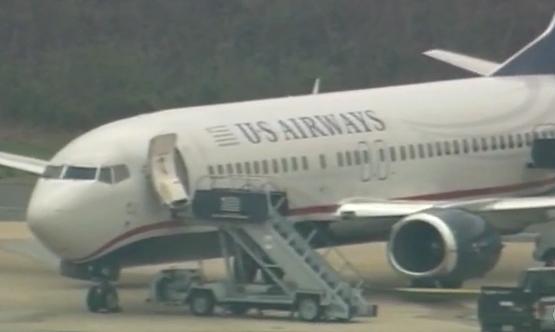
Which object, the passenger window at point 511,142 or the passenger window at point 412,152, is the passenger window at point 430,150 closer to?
the passenger window at point 412,152

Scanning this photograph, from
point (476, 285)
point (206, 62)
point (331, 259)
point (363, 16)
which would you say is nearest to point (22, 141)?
point (206, 62)

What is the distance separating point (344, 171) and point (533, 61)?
7.35 meters

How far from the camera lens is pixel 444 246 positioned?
1355 inches

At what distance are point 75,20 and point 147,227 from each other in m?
49.7

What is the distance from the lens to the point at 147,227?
33.3 m

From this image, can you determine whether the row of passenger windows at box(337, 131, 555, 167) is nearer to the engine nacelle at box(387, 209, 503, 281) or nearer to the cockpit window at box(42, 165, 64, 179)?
the engine nacelle at box(387, 209, 503, 281)

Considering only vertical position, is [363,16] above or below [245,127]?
above

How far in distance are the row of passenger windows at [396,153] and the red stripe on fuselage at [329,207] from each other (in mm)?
739

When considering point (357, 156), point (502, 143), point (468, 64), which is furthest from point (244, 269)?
point (468, 64)

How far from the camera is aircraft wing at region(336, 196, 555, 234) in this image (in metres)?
36.1

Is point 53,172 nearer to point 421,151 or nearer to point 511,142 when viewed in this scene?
point 421,151

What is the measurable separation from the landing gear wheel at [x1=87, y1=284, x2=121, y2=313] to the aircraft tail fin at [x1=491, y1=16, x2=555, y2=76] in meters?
12.0

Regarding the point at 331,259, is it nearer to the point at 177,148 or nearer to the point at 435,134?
the point at 435,134

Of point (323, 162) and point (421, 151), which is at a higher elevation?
point (421, 151)
